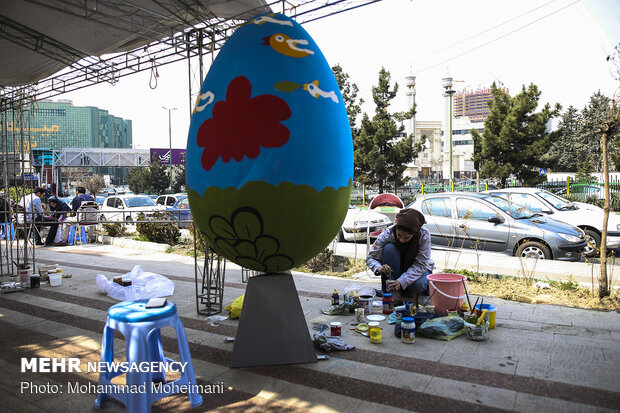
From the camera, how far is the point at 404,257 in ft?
18.9

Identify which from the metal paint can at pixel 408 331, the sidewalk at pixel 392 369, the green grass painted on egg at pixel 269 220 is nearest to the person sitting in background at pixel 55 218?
the sidewalk at pixel 392 369

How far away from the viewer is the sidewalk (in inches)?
133

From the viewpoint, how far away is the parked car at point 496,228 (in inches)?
331

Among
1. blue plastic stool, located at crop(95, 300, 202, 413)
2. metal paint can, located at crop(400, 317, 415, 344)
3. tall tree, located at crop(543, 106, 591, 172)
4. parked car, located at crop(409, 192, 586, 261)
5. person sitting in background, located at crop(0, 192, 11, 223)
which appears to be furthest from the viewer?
tall tree, located at crop(543, 106, 591, 172)

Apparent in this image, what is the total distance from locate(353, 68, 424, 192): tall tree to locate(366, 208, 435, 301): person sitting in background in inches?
751

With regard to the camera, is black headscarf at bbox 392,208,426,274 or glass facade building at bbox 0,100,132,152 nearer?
black headscarf at bbox 392,208,426,274

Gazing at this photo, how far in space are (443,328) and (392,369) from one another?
1067 millimetres

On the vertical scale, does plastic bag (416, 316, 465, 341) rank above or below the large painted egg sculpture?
below

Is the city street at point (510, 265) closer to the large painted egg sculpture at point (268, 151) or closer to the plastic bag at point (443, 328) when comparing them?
the plastic bag at point (443, 328)

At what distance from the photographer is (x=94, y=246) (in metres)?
13.6

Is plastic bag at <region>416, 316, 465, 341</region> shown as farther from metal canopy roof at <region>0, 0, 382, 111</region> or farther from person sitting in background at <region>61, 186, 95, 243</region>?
person sitting in background at <region>61, 186, 95, 243</region>

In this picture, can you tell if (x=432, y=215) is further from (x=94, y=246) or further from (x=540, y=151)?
(x=540, y=151)

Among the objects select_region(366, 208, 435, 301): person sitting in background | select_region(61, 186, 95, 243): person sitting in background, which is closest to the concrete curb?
select_region(61, 186, 95, 243): person sitting in background

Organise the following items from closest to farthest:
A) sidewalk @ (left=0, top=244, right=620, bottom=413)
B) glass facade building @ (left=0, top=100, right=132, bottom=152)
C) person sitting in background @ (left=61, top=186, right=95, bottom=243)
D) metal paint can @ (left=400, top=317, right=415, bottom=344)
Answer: sidewalk @ (left=0, top=244, right=620, bottom=413)
metal paint can @ (left=400, top=317, right=415, bottom=344)
person sitting in background @ (left=61, top=186, right=95, bottom=243)
glass facade building @ (left=0, top=100, right=132, bottom=152)
